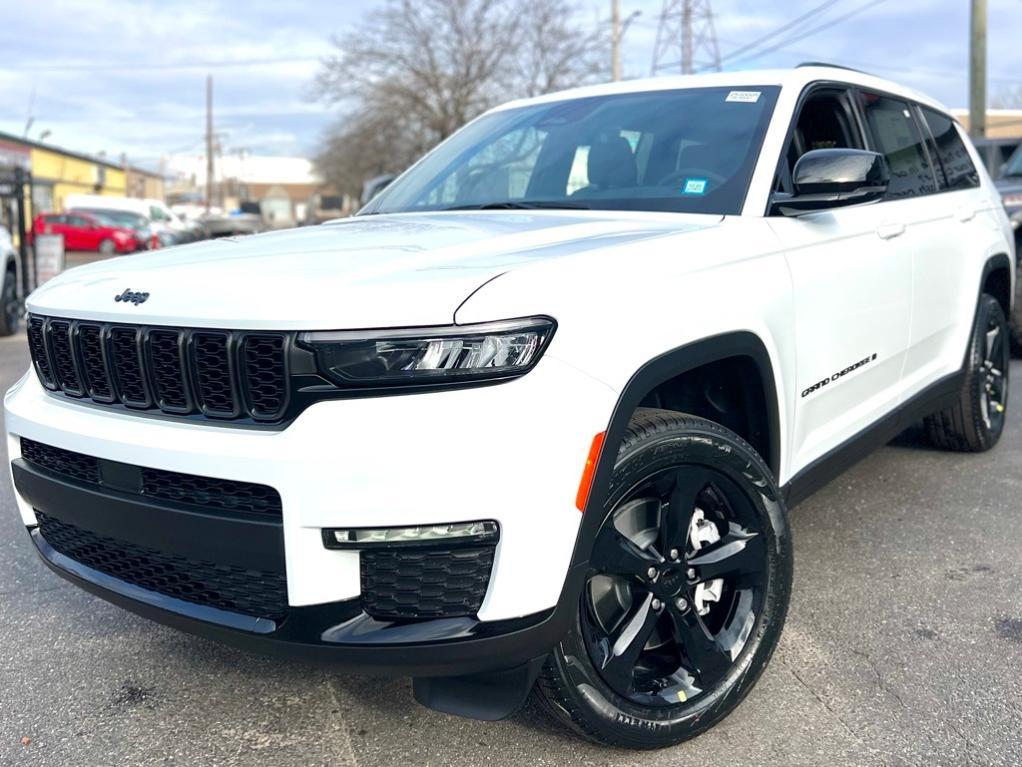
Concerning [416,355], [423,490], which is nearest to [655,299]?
[416,355]

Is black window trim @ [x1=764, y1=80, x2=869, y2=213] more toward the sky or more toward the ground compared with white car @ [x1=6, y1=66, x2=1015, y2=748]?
more toward the sky

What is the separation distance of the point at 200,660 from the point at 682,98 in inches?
98.2

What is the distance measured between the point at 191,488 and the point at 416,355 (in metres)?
0.60

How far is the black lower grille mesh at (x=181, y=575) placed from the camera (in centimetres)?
212

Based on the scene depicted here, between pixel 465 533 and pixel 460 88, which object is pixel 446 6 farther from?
pixel 465 533

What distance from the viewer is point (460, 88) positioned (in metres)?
31.6

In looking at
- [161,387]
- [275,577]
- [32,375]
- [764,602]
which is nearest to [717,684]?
[764,602]

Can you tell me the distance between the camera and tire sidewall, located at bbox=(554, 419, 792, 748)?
2.23 meters

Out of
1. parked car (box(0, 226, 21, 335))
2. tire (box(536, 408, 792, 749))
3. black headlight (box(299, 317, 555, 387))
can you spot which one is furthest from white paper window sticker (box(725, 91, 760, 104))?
parked car (box(0, 226, 21, 335))

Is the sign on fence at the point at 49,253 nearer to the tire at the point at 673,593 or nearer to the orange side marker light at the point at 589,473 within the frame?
the tire at the point at 673,593

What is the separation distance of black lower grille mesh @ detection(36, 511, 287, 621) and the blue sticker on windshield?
1805 mm

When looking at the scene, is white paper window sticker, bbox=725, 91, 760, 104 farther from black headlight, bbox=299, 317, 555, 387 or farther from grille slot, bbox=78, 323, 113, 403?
grille slot, bbox=78, 323, 113, 403

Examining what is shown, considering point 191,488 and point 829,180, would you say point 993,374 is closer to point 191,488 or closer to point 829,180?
point 829,180

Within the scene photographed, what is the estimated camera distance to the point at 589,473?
2078mm
